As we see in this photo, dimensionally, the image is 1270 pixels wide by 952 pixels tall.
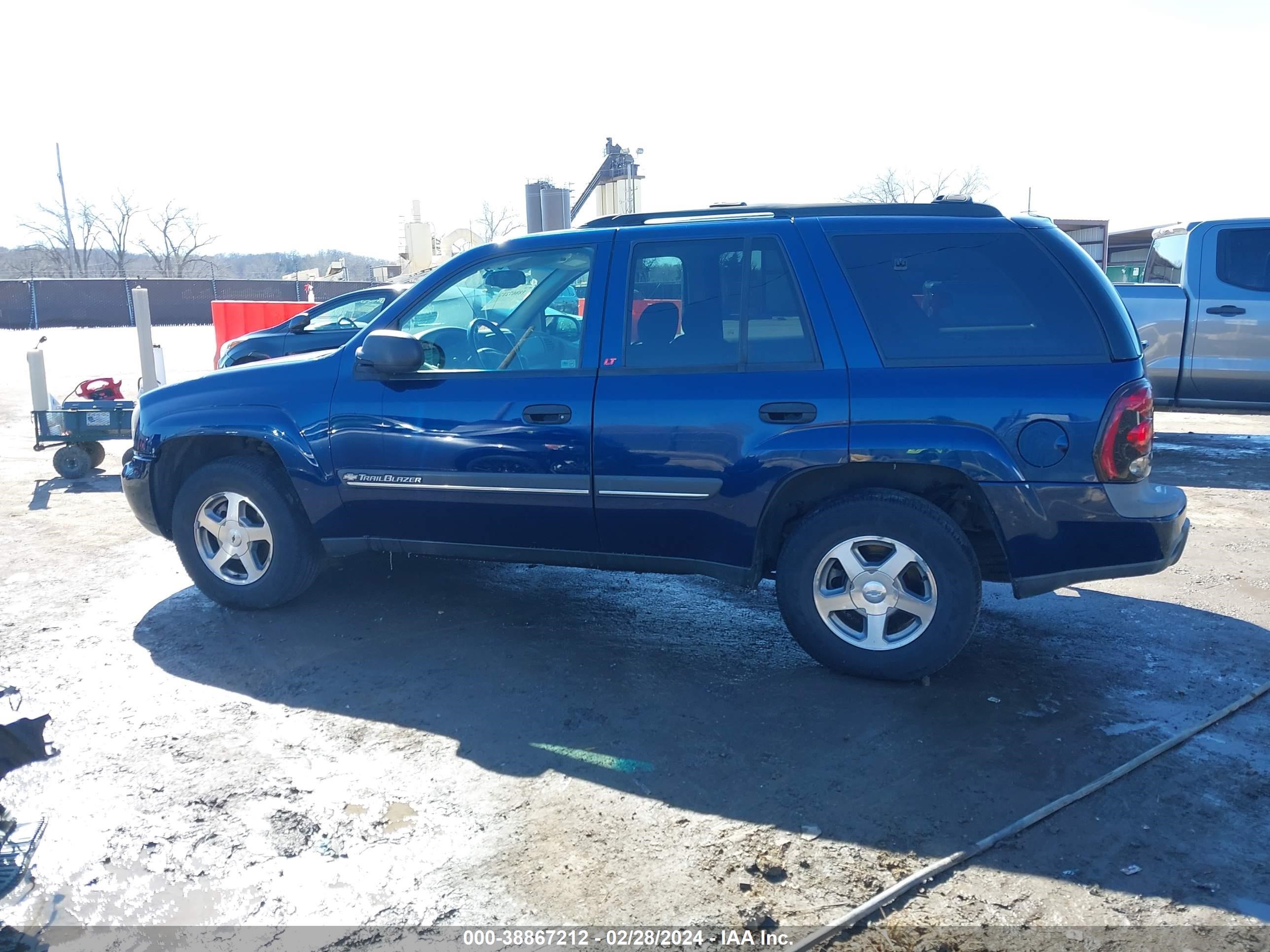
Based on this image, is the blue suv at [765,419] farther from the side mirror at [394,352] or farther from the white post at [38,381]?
the white post at [38,381]

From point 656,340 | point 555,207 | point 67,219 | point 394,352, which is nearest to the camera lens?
point 656,340

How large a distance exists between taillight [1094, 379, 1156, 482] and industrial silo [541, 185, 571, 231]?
21.7 metres

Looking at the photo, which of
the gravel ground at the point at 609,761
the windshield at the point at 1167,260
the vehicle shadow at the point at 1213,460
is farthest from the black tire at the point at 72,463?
the windshield at the point at 1167,260

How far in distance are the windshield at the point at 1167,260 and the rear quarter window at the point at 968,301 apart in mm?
6824

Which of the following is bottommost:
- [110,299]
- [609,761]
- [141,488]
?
[609,761]

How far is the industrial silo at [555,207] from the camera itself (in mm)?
24516

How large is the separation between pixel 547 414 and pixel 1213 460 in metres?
7.78

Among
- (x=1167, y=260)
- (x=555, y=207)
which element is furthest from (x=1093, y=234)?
(x=555, y=207)

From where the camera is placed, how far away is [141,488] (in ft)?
17.4

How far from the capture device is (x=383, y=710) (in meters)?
4.10

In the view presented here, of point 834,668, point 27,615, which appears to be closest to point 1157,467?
point 834,668

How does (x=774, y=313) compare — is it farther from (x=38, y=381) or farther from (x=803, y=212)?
(x=38, y=381)

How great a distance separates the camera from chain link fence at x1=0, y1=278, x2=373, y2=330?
34281mm

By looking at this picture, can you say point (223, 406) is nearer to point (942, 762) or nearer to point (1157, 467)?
point (942, 762)
